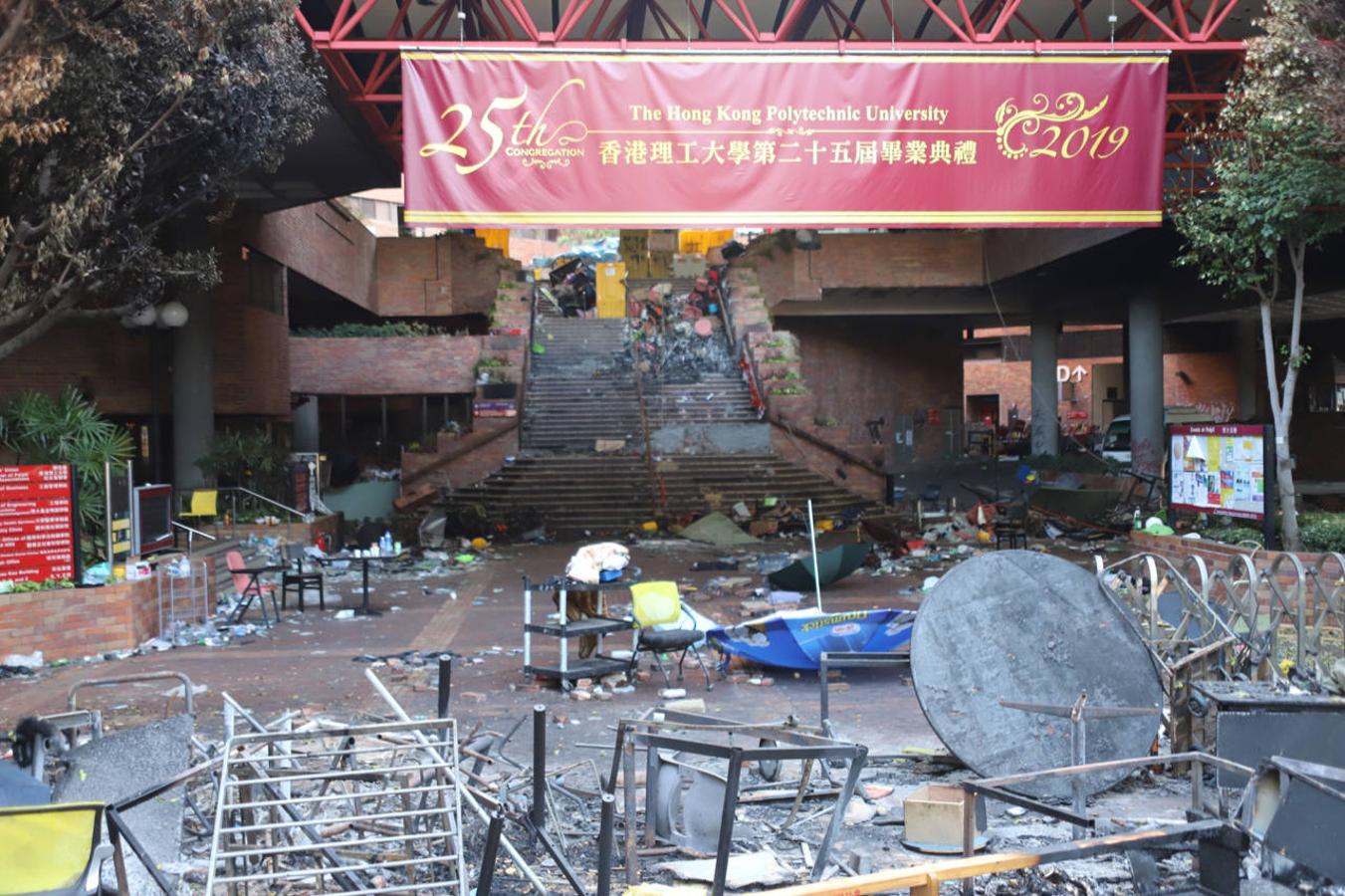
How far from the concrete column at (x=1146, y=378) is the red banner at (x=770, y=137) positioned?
40.5ft

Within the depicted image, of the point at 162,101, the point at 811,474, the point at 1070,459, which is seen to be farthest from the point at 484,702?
the point at 1070,459

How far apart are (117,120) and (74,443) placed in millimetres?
3907

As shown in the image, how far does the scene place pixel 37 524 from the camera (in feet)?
37.1

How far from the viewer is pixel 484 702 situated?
910 centimetres

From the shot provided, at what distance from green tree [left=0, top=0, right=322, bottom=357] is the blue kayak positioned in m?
7.07

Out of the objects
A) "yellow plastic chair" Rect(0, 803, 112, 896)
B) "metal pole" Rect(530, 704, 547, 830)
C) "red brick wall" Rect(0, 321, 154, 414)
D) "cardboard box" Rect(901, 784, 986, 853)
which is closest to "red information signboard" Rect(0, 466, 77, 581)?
"red brick wall" Rect(0, 321, 154, 414)

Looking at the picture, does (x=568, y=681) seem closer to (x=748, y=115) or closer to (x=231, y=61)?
(x=748, y=115)

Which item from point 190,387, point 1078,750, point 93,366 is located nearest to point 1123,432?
point 190,387

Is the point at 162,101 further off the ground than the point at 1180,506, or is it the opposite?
the point at 162,101

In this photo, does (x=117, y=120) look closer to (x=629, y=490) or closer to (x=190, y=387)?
(x=190, y=387)

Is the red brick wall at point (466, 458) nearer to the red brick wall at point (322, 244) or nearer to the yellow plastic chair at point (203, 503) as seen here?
the red brick wall at point (322, 244)

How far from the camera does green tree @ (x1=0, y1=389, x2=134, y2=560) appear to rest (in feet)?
40.4

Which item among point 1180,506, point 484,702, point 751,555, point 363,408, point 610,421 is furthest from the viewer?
point 363,408

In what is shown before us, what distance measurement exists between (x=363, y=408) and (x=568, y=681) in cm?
2093
